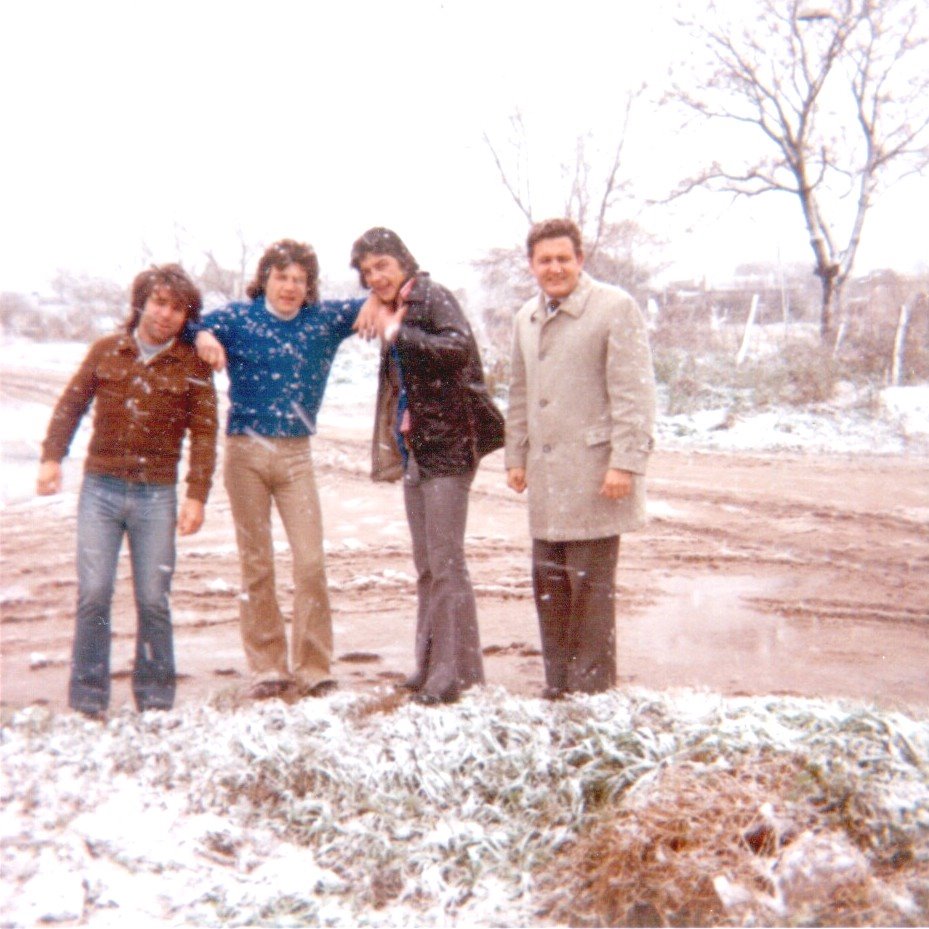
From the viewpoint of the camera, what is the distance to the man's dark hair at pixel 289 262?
13.0 ft

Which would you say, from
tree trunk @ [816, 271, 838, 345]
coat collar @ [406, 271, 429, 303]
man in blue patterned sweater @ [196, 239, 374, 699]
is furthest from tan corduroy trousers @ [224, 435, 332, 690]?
tree trunk @ [816, 271, 838, 345]

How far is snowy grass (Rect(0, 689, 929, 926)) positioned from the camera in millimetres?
2686

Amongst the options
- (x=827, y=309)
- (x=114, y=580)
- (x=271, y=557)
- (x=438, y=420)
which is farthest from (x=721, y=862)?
(x=827, y=309)

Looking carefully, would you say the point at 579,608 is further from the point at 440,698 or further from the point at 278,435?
the point at 278,435

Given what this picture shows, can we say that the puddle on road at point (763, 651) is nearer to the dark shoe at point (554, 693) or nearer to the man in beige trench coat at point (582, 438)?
the dark shoe at point (554, 693)

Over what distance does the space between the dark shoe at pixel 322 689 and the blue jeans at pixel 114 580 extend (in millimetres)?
540

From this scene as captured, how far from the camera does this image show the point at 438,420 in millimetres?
3904

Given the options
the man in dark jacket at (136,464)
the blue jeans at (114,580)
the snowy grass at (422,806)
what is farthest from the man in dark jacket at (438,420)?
the blue jeans at (114,580)

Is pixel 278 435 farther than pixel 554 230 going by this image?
Yes

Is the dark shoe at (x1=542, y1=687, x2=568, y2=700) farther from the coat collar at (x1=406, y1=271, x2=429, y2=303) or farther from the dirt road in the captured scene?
the coat collar at (x1=406, y1=271, x2=429, y2=303)

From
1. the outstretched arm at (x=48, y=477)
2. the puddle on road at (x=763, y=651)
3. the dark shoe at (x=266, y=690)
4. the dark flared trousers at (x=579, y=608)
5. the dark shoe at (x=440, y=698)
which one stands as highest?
the outstretched arm at (x=48, y=477)

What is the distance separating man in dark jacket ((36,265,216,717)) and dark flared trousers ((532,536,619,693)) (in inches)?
54.1

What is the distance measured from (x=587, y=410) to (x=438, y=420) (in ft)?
1.81

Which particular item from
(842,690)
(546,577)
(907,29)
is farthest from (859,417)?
(546,577)
